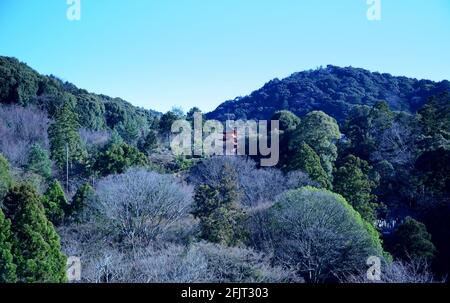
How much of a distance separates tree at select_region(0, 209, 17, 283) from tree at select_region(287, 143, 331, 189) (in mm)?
9981

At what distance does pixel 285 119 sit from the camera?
66.4 ft

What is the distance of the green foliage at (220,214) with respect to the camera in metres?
10.8

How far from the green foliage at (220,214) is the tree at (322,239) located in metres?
1.22

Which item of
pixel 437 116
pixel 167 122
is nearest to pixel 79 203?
pixel 167 122

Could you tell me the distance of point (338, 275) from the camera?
995cm

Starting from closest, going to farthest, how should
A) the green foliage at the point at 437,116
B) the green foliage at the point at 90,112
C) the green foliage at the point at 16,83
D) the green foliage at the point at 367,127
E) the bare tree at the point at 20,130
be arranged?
the bare tree at the point at 20,130, the green foliage at the point at 437,116, the green foliage at the point at 16,83, the green foliage at the point at 367,127, the green foliage at the point at 90,112

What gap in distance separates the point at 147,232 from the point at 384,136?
Answer: 11918 millimetres

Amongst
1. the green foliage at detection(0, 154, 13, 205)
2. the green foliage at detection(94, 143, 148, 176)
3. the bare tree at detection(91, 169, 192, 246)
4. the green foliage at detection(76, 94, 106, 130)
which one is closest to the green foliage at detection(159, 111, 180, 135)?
the green foliage at detection(76, 94, 106, 130)

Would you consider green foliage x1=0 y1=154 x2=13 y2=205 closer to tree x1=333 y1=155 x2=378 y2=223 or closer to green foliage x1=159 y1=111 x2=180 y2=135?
tree x1=333 y1=155 x2=378 y2=223

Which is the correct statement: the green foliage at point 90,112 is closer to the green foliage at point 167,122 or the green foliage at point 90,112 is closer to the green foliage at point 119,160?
the green foliage at point 167,122

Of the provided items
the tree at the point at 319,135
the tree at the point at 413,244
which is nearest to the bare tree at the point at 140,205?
the tree at the point at 413,244

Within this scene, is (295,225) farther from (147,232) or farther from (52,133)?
(52,133)

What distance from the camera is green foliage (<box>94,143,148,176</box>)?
1496cm
